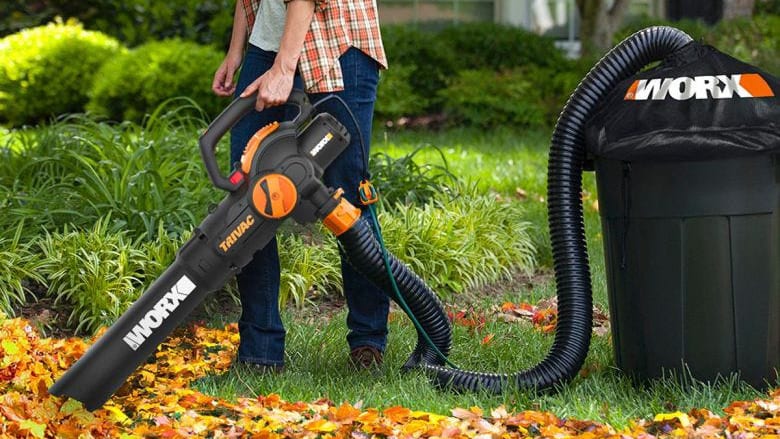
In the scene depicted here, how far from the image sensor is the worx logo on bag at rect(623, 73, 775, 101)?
3.59 meters

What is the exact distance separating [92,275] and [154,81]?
17.4 feet

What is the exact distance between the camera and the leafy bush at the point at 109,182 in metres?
5.37

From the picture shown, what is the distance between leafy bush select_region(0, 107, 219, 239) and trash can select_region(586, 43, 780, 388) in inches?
88.9

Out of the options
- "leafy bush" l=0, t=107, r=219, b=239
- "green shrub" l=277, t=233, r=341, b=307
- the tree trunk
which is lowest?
"green shrub" l=277, t=233, r=341, b=307

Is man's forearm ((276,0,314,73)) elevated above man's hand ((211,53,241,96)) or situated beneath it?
elevated above

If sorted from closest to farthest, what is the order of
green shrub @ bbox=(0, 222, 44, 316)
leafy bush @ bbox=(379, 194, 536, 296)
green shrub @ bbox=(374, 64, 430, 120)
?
green shrub @ bbox=(0, 222, 44, 316), leafy bush @ bbox=(379, 194, 536, 296), green shrub @ bbox=(374, 64, 430, 120)

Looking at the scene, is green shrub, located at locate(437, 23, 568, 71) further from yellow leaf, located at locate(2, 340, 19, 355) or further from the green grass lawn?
yellow leaf, located at locate(2, 340, 19, 355)

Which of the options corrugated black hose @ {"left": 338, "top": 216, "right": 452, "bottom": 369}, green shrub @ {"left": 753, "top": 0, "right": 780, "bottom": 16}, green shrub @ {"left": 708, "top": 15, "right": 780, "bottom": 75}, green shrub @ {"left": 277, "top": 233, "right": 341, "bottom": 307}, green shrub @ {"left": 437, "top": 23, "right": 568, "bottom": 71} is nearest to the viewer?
corrugated black hose @ {"left": 338, "top": 216, "right": 452, "bottom": 369}

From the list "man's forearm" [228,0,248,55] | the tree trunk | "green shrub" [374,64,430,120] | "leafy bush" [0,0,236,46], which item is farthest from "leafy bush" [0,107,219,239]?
the tree trunk

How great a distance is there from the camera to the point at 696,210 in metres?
3.62

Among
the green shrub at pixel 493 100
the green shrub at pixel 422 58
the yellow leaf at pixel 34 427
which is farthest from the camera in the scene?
the green shrub at pixel 422 58

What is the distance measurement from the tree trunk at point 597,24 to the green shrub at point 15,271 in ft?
25.5

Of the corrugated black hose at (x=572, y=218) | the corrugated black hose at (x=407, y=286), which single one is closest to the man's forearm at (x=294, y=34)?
the corrugated black hose at (x=407, y=286)

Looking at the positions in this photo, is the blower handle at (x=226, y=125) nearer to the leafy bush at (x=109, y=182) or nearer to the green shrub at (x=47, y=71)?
the leafy bush at (x=109, y=182)
